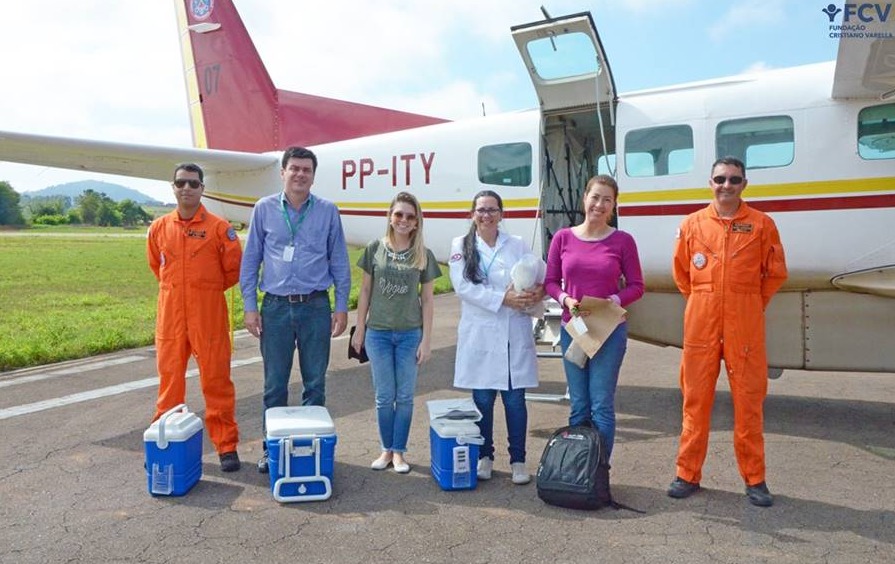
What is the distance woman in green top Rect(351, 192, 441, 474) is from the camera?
4.15 m

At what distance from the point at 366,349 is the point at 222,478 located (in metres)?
1.17

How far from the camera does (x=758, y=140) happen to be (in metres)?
5.23

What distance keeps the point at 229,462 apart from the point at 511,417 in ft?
5.79

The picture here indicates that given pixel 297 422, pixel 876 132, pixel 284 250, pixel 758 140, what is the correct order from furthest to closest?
1. pixel 758 140
2. pixel 876 132
3. pixel 284 250
4. pixel 297 422

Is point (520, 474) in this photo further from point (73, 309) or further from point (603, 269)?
point (73, 309)

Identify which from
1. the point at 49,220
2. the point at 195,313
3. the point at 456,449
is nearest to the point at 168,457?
the point at 195,313

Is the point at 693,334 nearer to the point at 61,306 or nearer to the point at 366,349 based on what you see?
the point at 366,349

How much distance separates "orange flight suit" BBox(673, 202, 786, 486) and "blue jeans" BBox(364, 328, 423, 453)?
1575mm

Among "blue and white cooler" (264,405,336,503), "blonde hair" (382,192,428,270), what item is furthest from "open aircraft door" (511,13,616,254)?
"blue and white cooler" (264,405,336,503)

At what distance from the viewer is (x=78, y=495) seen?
13.0ft

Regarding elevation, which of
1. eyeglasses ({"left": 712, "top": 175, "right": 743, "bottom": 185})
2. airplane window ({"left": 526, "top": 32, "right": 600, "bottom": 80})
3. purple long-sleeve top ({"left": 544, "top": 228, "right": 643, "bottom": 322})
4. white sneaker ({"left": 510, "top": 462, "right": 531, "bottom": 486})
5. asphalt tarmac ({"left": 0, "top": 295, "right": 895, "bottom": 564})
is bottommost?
asphalt tarmac ({"left": 0, "top": 295, "right": 895, "bottom": 564})

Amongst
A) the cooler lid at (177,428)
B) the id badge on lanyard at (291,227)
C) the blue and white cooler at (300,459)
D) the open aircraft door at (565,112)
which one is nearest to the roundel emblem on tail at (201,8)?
the open aircraft door at (565,112)

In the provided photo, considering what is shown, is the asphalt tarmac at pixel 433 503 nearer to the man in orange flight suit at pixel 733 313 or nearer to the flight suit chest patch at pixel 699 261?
the man in orange flight suit at pixel 733 313

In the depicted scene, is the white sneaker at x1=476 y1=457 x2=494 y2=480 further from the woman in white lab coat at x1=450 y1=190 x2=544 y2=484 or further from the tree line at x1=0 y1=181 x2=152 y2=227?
the tree line at x1=0 y1=181 x2=152 y2=227
